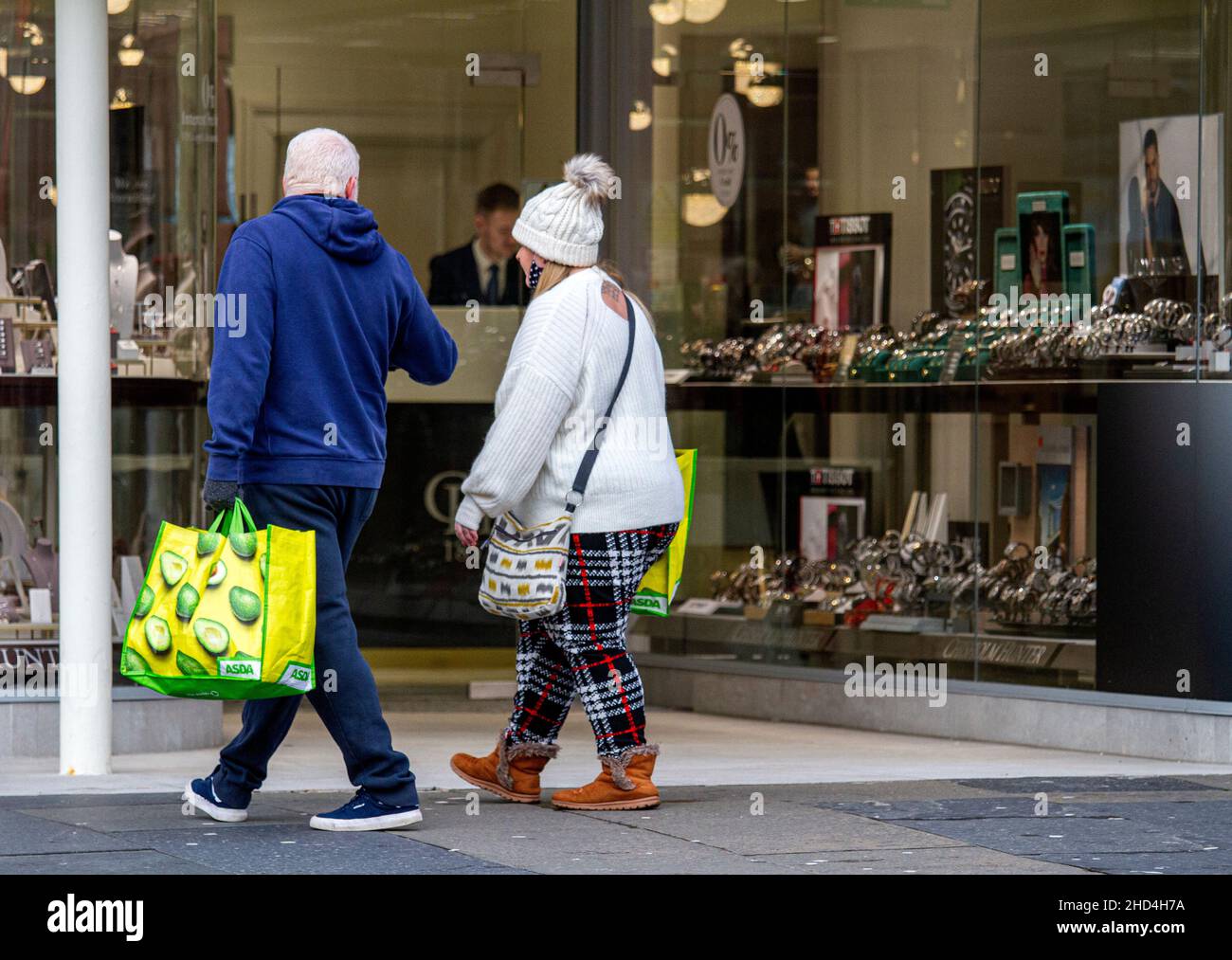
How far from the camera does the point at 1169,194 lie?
7824 millimetres

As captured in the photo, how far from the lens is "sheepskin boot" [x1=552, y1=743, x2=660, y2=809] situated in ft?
19.5

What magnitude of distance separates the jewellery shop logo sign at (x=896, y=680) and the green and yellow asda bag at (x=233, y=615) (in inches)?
142

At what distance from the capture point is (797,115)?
9094 mm

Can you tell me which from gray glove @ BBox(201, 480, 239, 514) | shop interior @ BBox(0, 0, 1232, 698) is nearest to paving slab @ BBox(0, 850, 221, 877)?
A: gray glove @ BBox(201, 480, 239, 514)

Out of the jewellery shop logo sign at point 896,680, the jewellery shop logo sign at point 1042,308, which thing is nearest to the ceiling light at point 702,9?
the jewellery shop logo sign at point 1042,308

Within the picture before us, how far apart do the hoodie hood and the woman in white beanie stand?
0.56 meters

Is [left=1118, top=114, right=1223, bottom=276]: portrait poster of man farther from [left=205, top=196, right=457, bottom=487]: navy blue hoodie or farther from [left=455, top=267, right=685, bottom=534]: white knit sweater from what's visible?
[left=205, top=196, right=457, bottom=487]: navy blue hoodie

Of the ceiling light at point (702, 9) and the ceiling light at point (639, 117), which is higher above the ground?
the ceiling light at point (702, 9)

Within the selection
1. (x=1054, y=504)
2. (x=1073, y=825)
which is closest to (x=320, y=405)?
(x=1073, y=825)

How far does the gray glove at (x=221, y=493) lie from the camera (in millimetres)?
5258

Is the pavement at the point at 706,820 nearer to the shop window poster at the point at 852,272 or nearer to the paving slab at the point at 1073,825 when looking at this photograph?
the paving slab at the point at 1073,825

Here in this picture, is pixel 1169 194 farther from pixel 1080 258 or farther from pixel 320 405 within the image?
pixel 320 405

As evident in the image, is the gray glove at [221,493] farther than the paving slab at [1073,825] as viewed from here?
No

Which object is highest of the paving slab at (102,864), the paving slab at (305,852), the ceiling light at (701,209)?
the ceiling light at (701,209)
